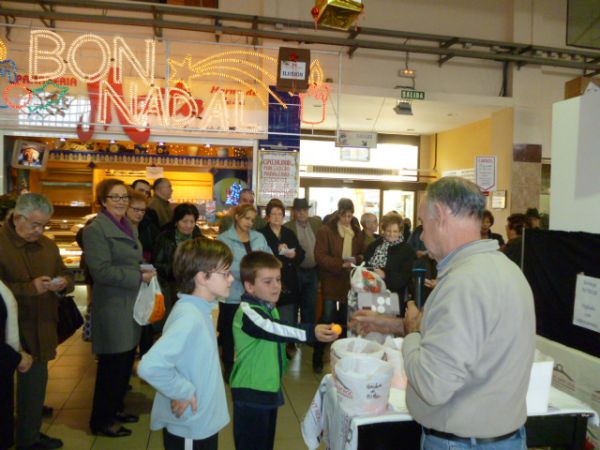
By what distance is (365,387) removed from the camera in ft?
7.52

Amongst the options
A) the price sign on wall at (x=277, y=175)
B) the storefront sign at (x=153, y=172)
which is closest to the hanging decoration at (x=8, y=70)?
the storefront sign at (x=153, y=172)

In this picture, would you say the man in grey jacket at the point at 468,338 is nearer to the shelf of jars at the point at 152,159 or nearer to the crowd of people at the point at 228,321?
the crowd of people at the point at 228,321

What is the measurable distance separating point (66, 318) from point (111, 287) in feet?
1.58

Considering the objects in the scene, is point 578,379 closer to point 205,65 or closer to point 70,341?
point 70,341

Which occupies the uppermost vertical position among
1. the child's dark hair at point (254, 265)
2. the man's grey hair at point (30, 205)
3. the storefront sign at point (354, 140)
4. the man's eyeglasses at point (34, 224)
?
the storefront sign at point (354, 140)

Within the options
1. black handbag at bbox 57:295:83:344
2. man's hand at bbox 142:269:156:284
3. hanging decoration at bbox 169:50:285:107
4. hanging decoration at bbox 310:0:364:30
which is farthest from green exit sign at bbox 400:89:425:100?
black handbag at bbox 57:295:83:344

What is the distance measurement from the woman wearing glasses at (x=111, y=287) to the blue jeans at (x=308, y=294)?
8.02 ft

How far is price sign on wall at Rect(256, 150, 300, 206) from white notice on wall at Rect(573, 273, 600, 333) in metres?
5.61

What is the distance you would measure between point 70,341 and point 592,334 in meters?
5.80

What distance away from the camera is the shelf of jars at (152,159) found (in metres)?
8.53

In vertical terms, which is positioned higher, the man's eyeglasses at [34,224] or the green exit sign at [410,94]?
the green exit sign at [410,94]

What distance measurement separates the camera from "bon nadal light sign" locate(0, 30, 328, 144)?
7.04m

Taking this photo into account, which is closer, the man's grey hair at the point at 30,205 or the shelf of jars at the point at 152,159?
the man's grey hair at the point at 30,205

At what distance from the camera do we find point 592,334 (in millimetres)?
3068
